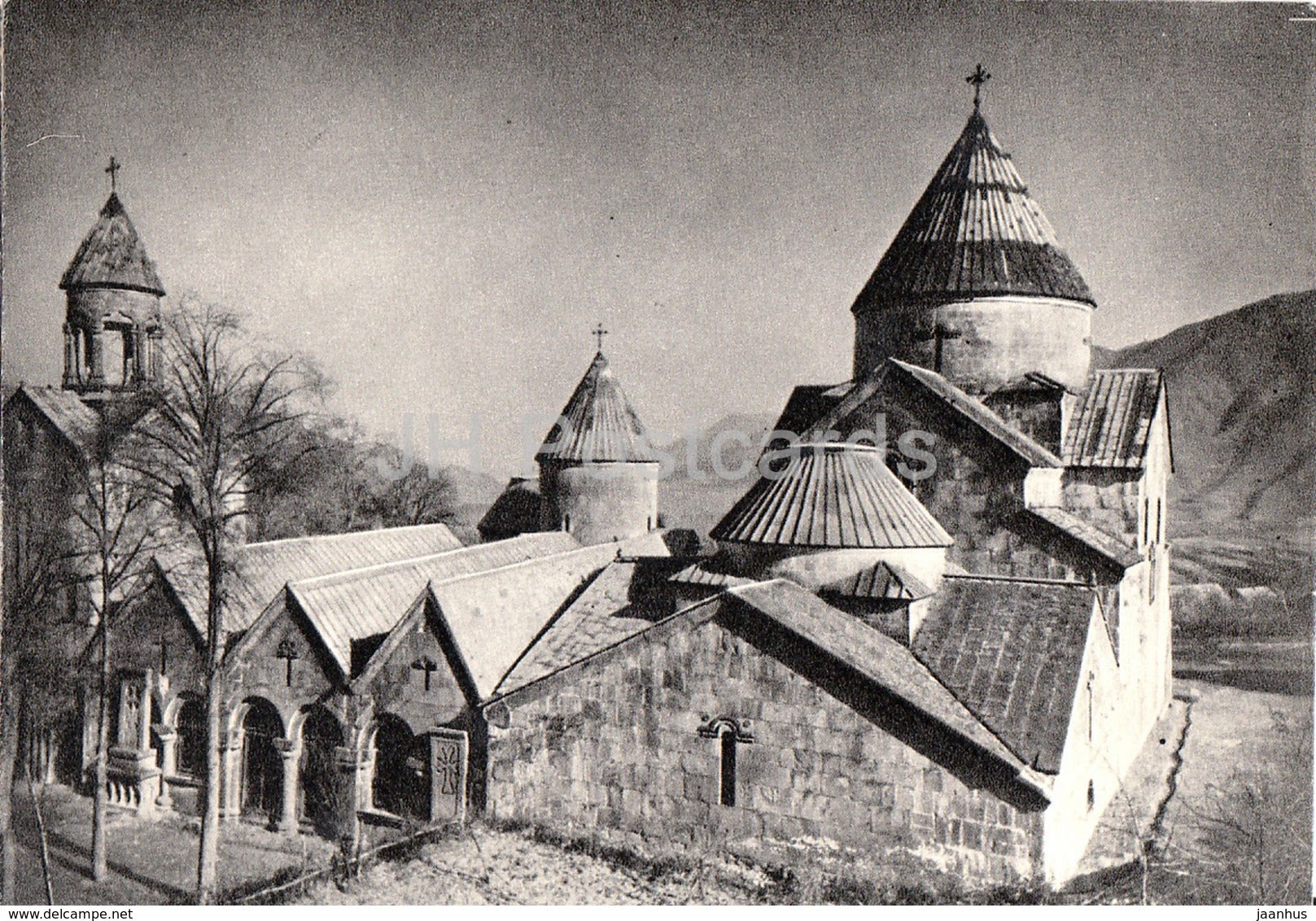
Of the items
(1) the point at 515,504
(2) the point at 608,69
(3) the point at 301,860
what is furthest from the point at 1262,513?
(3) the point at 301,860

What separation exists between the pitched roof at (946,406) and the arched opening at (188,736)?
30.8 feet

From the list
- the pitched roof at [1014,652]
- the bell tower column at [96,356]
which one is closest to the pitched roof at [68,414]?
the bell tower column at [96,356]

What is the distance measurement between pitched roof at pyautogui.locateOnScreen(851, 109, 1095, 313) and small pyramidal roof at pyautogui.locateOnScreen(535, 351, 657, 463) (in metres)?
5.61

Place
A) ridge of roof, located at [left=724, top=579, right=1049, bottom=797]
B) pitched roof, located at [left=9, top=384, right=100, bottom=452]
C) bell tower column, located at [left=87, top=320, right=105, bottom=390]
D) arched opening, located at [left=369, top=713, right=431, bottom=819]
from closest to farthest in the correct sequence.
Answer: ridge of roof, located at [left=724, top=579, right=1049, bottom=797], arched opening, located at [left=369, top=713, right=431, bottom=819], pitched roof, located at [left=9, top=384, right=100, bottom=452], bell tower column, located at [left=87, top=320, right=105, bottom=390]

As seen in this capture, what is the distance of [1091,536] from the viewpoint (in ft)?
35.1

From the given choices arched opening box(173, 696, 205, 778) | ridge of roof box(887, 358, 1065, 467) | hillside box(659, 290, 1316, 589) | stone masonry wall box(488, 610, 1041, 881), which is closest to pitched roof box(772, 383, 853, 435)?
hillside box(659, 290, 1316, 589)

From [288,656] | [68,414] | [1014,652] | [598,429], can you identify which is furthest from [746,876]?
[598,429]

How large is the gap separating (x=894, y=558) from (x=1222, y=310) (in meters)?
5.27

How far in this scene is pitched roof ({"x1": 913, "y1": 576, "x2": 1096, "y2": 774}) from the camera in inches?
300

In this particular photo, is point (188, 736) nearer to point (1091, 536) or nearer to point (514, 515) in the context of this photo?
point (514, 515)

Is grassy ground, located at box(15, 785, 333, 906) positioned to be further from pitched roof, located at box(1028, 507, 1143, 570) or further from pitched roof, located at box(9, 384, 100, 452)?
pitched roof, located at box(1028, 507, 1143, 570)

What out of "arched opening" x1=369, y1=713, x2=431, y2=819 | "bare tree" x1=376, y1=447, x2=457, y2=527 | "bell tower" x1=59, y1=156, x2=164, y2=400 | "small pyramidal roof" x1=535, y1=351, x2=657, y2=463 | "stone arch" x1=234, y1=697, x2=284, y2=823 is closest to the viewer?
"bell tower" x1=59, y1=156, x2=164, y2=400

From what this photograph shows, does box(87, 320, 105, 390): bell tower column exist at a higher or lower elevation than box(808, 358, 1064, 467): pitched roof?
higher

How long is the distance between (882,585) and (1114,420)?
5411 millimetres
